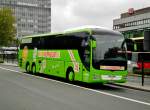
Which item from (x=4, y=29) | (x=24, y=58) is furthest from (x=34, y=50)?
(x=4, y=29)

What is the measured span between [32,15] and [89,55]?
523 ft

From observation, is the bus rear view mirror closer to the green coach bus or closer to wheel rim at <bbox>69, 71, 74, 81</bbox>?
the green coach bus

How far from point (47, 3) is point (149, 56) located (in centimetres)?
15372

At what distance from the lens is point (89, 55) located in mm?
21219

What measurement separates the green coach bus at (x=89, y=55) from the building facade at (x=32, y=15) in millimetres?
146186

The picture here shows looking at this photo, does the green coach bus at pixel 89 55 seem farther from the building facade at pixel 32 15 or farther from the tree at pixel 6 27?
the building facade at pixel 32 15

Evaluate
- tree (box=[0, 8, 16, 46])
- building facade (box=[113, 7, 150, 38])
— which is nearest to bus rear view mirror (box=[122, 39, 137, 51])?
tree (box=[0, 8, 16, 46])

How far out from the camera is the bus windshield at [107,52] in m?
20.9

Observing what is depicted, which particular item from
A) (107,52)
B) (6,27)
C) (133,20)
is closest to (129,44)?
(107,52)

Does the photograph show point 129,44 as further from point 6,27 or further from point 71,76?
point 6,27

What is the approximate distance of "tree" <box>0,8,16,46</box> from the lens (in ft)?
254

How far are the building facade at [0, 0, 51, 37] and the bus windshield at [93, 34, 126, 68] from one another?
150625 mm

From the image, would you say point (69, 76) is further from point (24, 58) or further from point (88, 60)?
point (24, 58)

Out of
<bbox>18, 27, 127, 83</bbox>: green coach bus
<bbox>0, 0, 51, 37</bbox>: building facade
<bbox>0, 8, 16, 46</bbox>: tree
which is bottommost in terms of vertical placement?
A: <bbox>18, 27, 127, 83</bbox>: green coach bus
